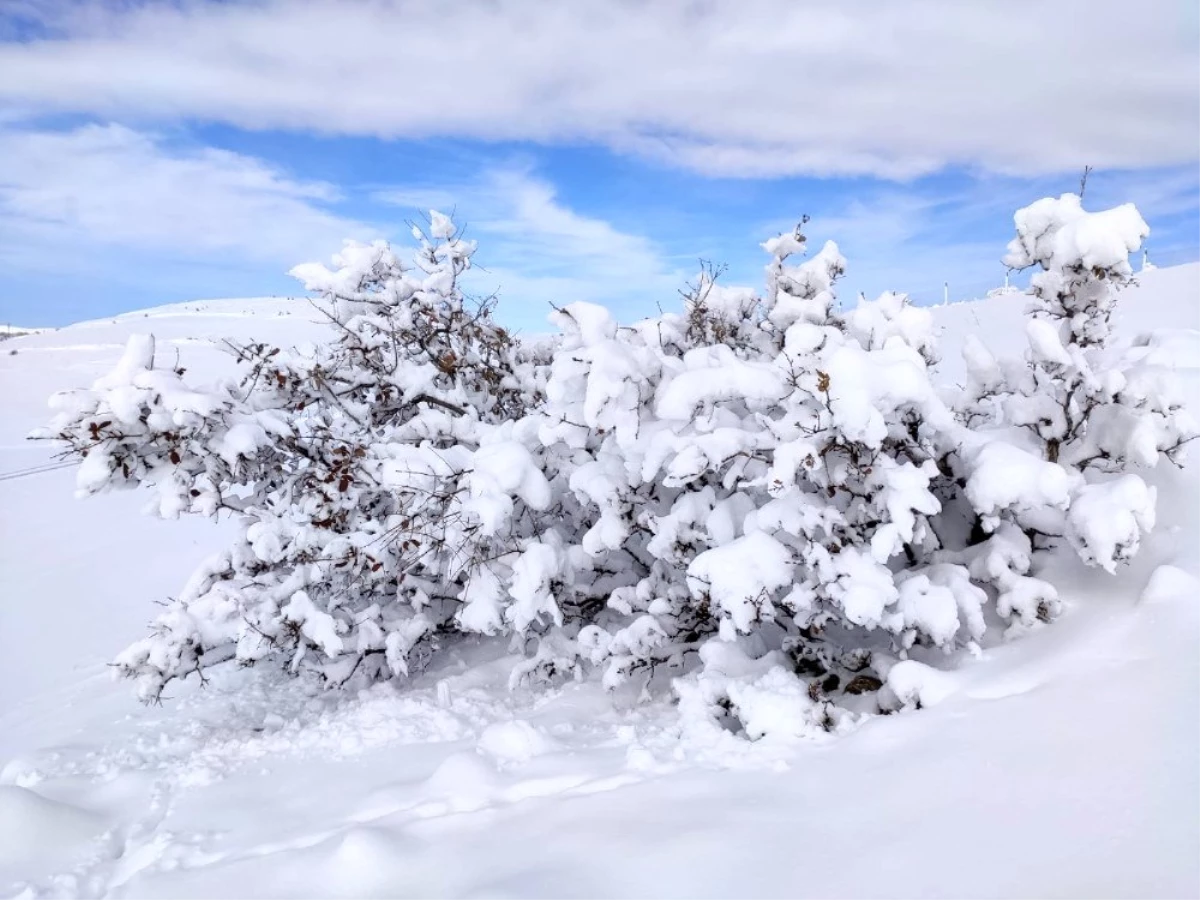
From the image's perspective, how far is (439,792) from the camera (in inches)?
126

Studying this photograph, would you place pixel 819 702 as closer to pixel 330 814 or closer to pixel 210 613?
pixel 330 814

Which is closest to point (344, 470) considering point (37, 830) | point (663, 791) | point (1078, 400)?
point (37, 830)

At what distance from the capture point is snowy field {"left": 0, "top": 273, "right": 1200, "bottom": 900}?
7.34 ft

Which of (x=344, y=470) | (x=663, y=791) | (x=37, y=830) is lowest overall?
(x=37, y=830)

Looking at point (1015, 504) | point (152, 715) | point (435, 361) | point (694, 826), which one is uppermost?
point (435, 361)

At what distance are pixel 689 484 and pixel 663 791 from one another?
1885mm

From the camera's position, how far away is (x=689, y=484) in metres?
4.46

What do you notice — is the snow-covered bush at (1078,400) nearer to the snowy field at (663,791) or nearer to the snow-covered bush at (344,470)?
the snowy field at (663,791)

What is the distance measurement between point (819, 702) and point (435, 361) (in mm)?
4148

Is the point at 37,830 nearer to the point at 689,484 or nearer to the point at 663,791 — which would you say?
the point at 663,791

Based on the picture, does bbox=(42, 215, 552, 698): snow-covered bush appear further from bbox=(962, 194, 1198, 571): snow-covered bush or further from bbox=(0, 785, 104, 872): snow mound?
bbox=(962, 194, 1198, 571): snow-covered bush

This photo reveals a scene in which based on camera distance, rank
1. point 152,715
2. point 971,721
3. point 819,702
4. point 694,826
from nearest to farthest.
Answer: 1. point 694,826
2. point 971,721
3. point 819,702
4. point 152,715

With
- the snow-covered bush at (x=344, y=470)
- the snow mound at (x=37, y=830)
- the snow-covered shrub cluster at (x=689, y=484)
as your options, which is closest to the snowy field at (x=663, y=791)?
the snow mound at (x=37, y=830)

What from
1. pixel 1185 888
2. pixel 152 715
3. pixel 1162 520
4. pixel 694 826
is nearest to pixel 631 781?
pixel 694 826
